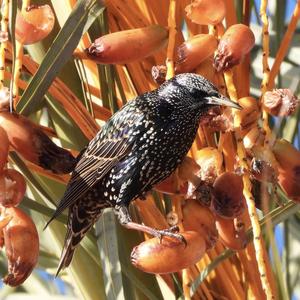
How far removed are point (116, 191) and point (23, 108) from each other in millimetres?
549

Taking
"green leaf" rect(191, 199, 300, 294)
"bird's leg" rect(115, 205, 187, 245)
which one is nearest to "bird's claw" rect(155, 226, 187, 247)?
"bird's leg" rect(115, 205, 187, 245)

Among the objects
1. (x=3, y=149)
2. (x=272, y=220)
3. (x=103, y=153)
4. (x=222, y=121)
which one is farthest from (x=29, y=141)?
(x=103, y=153)

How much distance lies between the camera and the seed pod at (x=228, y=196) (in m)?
1.51

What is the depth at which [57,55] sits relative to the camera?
1604 millimetres

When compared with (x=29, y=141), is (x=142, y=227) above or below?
below

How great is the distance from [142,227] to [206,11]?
0.39 m

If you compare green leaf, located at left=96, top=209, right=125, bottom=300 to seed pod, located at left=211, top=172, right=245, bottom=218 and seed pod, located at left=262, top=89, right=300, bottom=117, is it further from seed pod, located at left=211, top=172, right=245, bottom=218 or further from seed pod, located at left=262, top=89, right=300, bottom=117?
seed pod, located at left=262, top=89, right=300, bottom=117

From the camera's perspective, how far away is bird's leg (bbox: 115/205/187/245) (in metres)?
1.50

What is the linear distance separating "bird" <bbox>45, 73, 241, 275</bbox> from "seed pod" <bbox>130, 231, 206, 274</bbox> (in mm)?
307

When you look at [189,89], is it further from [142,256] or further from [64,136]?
[142,256]

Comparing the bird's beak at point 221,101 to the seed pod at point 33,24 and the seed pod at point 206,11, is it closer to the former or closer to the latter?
the seed pod at point 206,11

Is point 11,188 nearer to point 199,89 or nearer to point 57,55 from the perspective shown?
point 57,55

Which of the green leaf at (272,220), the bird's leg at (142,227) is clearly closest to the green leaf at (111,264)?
the bird's leg at (142,227)

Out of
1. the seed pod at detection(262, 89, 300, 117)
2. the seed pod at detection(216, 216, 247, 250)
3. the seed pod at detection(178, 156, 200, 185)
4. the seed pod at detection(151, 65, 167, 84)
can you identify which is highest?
the seed pod at detection(151, 65, 167, 84)
